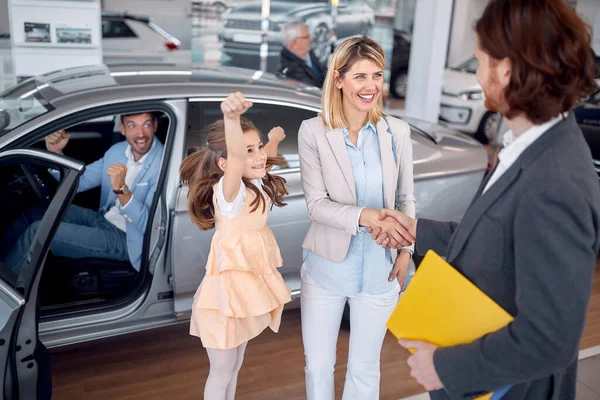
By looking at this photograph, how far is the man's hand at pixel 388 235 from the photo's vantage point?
6.15 feet

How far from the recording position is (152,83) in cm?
259

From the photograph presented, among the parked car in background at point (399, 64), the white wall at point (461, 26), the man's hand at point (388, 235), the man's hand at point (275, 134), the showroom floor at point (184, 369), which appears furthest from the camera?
the white wall at point (461, 26)

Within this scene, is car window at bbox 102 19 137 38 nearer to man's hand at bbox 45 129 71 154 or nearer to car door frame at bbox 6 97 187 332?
man's hand at bbox 45 129 71 154

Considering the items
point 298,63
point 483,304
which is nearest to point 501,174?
point 483,304

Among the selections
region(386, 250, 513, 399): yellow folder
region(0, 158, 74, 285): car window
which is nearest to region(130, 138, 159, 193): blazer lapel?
region(0, 158, 74, 285): car window

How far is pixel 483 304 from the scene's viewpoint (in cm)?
112

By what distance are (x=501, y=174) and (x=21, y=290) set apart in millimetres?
1433

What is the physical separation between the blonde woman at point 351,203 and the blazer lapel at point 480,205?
687 millimetres

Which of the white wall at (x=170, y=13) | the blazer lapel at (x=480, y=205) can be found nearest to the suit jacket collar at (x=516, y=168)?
the blazer lapel at (x=480, y=205)

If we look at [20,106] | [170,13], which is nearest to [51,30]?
[170,13]

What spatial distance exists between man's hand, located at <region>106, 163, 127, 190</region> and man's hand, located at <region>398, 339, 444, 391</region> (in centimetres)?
172

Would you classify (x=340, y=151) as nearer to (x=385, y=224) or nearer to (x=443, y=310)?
(x=385, y=224)

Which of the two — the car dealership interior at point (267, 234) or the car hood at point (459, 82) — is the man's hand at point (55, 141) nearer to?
the car dealership interior at point (267, 234)

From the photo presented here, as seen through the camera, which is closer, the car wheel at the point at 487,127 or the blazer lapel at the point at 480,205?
the blazer lapel at the point at 480,205
